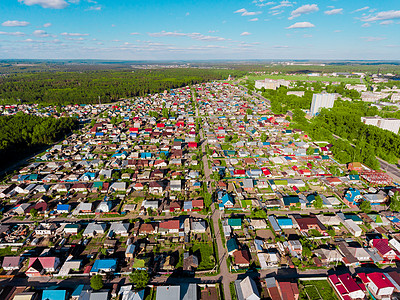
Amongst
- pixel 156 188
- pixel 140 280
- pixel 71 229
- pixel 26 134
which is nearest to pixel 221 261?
pixel 140 280

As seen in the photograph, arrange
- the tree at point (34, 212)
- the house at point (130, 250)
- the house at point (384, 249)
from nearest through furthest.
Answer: the house at point (384, 249) < the house at point (130, 250) < the tree at point (34, 212)

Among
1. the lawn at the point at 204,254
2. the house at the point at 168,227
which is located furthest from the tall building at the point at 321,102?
the house at the point at 168,227

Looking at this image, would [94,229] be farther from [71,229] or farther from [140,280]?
[140,280]

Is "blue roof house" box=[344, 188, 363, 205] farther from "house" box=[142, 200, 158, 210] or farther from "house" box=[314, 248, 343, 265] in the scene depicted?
"house" box=[142, 200, 158, 210]

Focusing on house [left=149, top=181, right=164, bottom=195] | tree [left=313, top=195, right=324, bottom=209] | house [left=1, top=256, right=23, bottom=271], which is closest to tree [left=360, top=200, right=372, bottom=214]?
tree [left=313, top=195, right=324, bottom=209]

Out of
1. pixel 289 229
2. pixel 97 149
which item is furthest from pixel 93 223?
pixel 97 149

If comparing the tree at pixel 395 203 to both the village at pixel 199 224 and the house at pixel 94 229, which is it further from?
the house at pixel 94 229
